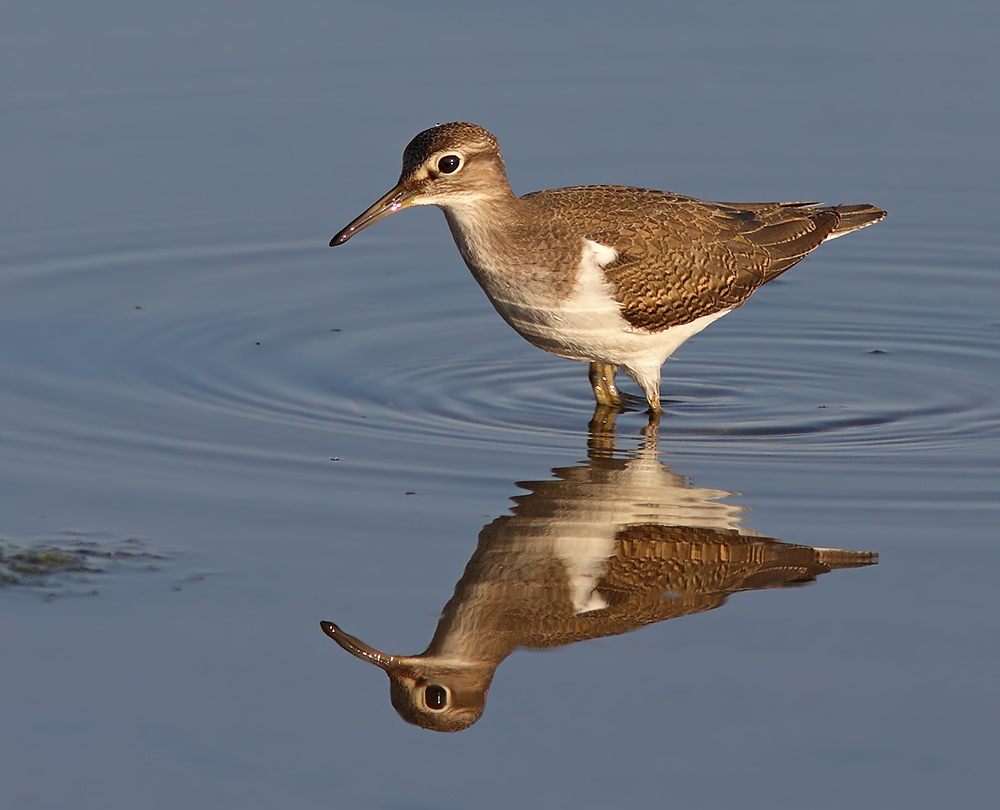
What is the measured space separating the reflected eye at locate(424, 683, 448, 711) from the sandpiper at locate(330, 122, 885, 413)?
3819 mm

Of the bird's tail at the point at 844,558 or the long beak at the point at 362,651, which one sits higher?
the bird's tail at the point at 844,558

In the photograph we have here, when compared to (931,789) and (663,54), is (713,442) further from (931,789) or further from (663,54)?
(663,54)

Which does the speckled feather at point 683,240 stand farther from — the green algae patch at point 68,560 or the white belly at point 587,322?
the green algae patch at point 68,560

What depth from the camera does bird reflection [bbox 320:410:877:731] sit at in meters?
7.23

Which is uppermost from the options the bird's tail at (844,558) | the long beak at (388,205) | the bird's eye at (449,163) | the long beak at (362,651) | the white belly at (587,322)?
the bird's eye at (449,163)

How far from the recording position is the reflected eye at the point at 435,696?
696 cm

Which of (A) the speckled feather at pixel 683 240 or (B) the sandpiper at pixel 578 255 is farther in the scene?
(A) the speckled feather at pixel 683 240

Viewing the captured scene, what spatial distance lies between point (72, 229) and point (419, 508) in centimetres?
545

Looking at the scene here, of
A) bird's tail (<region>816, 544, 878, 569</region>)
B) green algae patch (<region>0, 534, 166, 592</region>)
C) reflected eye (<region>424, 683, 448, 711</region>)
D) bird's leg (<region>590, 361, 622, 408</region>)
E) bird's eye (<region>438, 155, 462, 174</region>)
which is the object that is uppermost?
bird's eye (<region>438, 155, 462, 174</region>)

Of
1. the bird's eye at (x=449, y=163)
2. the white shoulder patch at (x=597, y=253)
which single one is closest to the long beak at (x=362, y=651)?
the white shoulder patch at (x=597, y=253)

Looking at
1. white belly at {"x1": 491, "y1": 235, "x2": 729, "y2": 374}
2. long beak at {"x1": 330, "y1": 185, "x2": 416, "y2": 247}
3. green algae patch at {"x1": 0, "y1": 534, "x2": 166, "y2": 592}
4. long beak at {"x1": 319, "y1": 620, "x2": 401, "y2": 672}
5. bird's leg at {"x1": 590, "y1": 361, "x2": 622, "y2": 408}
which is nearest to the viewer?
long beak at {"x1": 319, "y1": 620, "x2": 401, "y2": 672}

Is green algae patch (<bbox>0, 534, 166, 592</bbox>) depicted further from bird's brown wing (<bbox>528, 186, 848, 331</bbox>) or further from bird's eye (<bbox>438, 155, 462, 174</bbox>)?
bird's brown wing (<bbox>528, 186, 848, 331</bbox>)

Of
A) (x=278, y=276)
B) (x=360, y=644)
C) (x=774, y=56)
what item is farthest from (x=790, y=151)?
(x=360, y=644)

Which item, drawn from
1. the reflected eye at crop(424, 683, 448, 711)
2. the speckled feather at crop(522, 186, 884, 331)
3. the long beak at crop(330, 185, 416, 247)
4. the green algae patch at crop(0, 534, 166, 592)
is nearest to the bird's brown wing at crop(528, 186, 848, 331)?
the speckled feather at crop(522, 186, 884, 331)
